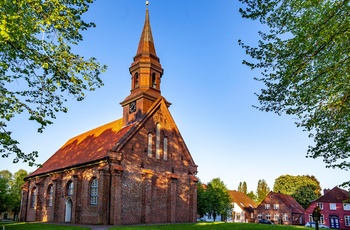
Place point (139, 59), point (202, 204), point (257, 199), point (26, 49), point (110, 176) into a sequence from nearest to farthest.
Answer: point (26, 49) < point (110, 176) < point (139, 59) < point (202, 204) < point (257, 199)

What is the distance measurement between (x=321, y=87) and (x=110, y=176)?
19.6 m

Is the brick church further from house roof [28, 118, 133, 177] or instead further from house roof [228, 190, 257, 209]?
house roof [228, 190, 257, 209]

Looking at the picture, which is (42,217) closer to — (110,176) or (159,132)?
(110,176)

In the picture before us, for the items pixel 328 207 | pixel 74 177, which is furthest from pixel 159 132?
pixel 328 207

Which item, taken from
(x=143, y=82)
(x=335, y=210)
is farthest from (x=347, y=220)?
(x=143, y=82)

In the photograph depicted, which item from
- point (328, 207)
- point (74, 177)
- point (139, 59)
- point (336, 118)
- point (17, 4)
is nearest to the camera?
point (17, 4)

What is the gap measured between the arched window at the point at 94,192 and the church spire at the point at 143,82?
7.24 meters

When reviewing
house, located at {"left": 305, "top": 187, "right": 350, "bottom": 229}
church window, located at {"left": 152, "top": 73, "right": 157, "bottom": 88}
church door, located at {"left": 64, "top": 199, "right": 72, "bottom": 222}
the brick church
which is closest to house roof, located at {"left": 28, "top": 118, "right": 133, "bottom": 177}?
the brick church

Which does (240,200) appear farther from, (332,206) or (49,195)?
(49,195)

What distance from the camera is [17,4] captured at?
403 inches

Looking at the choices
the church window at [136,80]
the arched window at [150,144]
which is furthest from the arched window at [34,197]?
the church window at [136,80]

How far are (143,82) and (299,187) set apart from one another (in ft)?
221

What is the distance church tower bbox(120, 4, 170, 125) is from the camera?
31.1m

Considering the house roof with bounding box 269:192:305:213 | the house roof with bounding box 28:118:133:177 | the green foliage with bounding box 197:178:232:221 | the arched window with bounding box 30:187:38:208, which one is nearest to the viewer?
the house roof with bounding box 28:118:133:177
